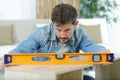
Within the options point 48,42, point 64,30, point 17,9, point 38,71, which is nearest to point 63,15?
point 64,30

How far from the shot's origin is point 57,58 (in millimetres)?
1603

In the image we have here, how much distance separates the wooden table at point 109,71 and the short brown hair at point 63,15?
2.35 feet

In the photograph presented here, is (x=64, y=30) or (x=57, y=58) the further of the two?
(x=64, y=30)

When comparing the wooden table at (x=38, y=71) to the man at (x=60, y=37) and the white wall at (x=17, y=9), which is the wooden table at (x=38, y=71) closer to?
the man at (x=60, y=37)

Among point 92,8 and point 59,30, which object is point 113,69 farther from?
point 92,8

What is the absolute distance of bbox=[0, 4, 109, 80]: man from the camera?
175 centimetres

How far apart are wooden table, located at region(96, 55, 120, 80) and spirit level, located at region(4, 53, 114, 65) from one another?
2.53 ft

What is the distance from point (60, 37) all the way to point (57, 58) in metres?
0.23

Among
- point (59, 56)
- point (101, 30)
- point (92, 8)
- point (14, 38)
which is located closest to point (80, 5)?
point (92, 8)

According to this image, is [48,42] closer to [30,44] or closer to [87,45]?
[30,44]

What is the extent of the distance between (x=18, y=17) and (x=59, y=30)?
386 cm

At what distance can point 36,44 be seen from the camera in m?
1.88

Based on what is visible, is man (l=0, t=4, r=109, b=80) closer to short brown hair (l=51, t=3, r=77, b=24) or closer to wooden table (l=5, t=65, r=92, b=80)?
short brown hair (l=51, t=3, r=77, b=24)

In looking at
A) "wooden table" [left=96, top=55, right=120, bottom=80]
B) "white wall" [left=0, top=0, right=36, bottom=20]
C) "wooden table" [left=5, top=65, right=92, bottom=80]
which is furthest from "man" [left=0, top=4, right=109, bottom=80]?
"white wall" [left=0, top=0, right=36, bottom=20]
